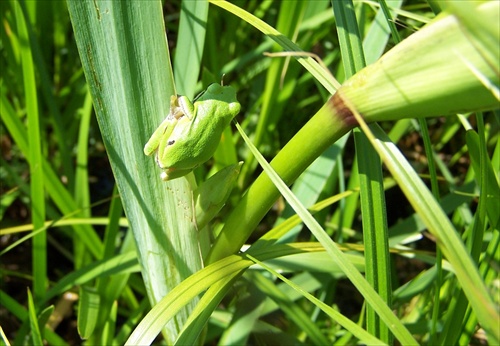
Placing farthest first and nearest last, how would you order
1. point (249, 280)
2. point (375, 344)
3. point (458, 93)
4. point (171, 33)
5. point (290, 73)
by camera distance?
point (171, 33) → point (290, 73) → point (249, 280) → point (375, 344) → point (458, 93)

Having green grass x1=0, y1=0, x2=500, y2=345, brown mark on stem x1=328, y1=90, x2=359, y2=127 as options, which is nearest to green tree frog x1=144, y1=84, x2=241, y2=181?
green grass x1=0, y1=0, x2=500, y2=345

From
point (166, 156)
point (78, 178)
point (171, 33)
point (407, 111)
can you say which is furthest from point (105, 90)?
point (171, 33)

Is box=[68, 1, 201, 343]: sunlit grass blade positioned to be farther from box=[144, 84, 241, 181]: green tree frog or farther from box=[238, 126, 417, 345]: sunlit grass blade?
box=[238, 126, 417, 345]: sunlit grass blade

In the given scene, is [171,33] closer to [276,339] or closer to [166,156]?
[276,339]

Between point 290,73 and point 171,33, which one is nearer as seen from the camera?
point 290,73

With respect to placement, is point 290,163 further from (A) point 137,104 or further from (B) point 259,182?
(A) point 137,104

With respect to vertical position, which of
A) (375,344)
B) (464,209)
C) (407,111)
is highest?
(407,111)

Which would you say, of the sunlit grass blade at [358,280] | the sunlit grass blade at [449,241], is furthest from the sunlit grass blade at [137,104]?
the sunlit grass blade at [449,241]
